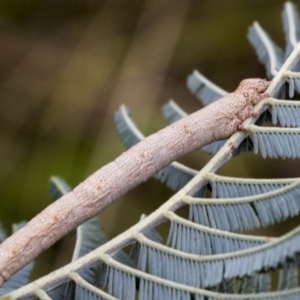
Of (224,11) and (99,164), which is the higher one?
(224,11)

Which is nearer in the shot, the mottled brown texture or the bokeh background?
the mottled brown texture

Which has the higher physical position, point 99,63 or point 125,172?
point 99,63

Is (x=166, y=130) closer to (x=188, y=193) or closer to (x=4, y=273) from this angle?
(x=188, y=193)

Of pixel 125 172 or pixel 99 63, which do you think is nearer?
pixel 125 172

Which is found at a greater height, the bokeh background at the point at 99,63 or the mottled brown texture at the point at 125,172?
the bokeh background at the point at 99,63

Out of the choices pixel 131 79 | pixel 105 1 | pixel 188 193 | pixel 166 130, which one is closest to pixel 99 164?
pixel 131 79
